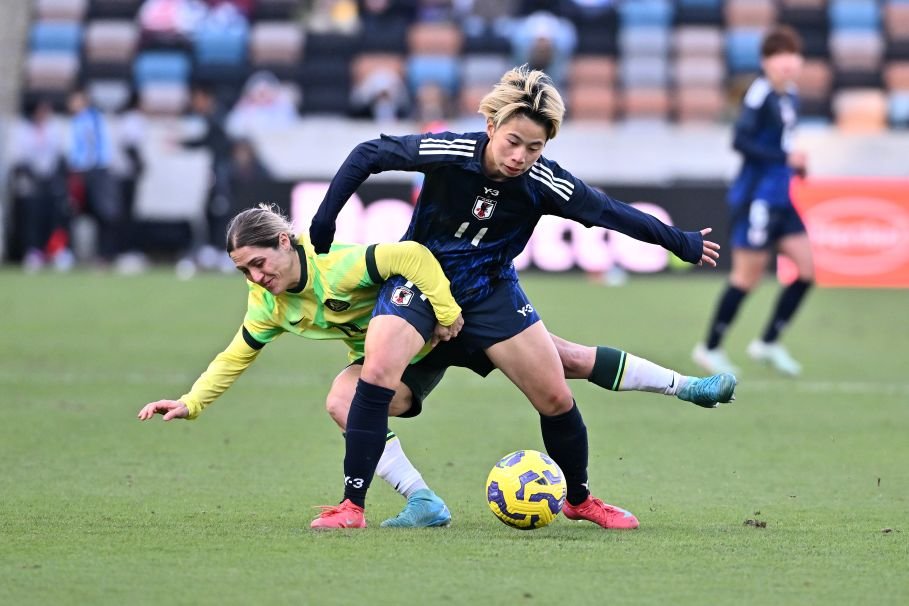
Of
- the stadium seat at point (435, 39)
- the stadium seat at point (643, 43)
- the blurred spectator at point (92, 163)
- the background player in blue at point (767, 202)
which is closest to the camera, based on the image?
the background player in blue at point (767, 202)

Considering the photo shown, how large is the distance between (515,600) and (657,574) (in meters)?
0.62

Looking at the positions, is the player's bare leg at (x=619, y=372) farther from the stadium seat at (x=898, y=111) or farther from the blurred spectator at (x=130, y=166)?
the stadium seat at (x=898, y=111)

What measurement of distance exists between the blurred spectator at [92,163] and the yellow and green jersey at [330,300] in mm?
14661

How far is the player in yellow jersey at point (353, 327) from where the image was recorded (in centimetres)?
561

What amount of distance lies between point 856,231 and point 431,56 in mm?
8437

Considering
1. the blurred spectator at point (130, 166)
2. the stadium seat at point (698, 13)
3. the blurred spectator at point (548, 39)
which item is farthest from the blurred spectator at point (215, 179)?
the stadium seat at point (698, 13)

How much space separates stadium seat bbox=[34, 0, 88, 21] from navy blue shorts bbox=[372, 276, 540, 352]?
20.6m

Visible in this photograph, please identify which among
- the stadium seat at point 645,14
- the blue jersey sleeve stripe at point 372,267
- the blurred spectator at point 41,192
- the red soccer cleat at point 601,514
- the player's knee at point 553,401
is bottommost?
the blurred spectator at point 41,192

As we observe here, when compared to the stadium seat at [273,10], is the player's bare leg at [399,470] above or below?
below

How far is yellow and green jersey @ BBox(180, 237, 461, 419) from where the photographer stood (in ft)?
18.4

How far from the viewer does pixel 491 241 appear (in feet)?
19.0

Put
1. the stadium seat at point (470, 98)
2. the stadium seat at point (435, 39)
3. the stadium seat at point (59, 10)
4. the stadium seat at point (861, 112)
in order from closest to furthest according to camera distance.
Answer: the stadium seat at point (470, 98) → the stadium seat at point (861, 112) → the stadium seat at point (435, 39) → the stadium seat at point (59, 10)

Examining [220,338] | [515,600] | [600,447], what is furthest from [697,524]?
[220,338]

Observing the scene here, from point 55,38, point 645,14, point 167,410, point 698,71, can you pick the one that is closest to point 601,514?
point 167,410
